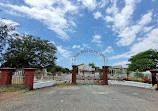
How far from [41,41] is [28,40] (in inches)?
105

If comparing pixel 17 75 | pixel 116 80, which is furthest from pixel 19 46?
pixel 116 80

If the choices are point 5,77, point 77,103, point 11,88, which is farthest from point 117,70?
point 5,77

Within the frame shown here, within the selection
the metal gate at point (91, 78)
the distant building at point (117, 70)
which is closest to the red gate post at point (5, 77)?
the metal gate at point (91, 78)

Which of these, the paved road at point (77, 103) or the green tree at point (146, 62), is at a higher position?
the green tree at point (146, 62)

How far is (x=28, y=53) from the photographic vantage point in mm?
19922

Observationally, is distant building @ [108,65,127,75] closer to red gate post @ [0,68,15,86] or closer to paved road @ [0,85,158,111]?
paved road @ [0,85,158,111]

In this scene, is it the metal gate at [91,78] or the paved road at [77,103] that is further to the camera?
the metal gate at [91,78]

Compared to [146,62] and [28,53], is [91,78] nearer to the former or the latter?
[28,53]

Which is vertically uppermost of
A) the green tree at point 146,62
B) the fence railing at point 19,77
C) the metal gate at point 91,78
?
the green tree at point 146,62

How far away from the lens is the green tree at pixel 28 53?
1977 centimetres

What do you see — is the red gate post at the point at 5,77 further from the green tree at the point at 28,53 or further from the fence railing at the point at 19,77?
the green tree at the point at 28,53

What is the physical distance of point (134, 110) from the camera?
140 inches

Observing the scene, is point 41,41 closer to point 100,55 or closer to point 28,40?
point 28,40

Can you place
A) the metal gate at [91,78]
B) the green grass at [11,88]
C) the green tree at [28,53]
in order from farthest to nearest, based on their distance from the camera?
the green tree at [28,53]
the metal gate at [91,78]
the green grass at [11,88]
